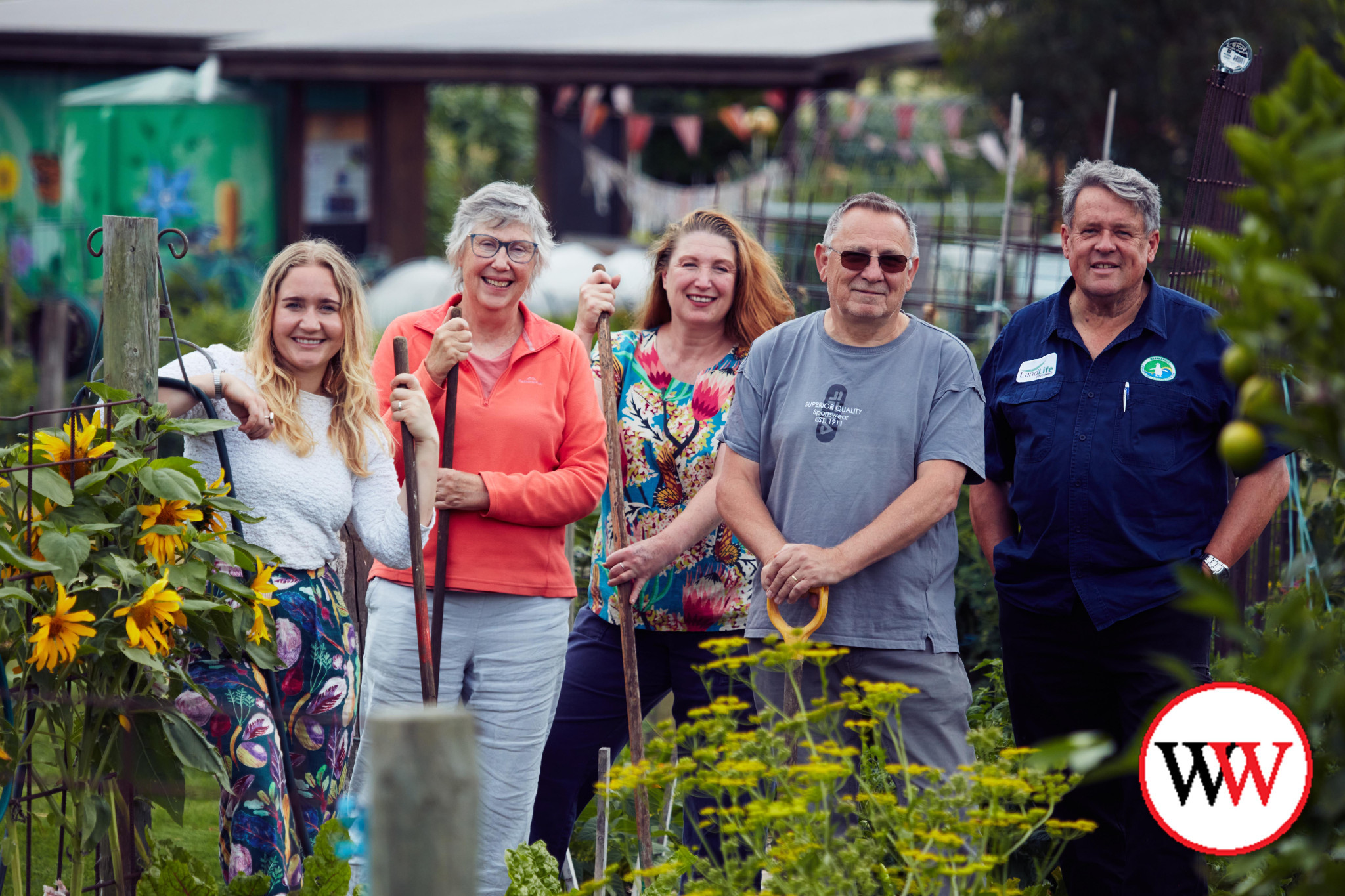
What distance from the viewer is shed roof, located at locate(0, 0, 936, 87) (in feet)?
48.3

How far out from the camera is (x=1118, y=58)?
1463cm

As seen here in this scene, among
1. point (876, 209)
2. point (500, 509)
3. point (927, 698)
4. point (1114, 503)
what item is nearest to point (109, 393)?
point (500, 509)

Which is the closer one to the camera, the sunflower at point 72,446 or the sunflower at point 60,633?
the sunflower at point 60,633

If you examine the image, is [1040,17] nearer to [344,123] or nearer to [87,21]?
[344,123]

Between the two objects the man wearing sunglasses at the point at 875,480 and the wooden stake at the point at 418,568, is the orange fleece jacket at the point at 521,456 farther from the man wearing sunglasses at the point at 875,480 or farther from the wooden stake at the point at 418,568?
the man wearing sunglasses at the point at 875,480

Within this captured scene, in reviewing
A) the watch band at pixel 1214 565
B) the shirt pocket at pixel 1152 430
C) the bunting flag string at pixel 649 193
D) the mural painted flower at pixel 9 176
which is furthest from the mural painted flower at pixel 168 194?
the watch band at pixel 1214 565

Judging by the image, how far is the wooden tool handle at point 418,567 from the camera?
302 cm

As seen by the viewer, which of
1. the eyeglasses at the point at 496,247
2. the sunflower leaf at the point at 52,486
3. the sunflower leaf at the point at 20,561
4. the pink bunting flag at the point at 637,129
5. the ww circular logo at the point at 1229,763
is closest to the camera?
the ww circular logo at the point at 1229,763

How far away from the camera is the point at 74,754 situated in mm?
2832

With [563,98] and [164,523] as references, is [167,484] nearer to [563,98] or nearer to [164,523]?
[164,523]

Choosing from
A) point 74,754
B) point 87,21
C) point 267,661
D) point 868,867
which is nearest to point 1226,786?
point 868,867

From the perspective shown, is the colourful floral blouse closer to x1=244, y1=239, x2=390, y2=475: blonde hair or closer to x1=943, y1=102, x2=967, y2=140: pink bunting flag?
x1=244, y1=239, x2=390, y2=475: blonde hair

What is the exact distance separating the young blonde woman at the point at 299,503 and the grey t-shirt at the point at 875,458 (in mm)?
809

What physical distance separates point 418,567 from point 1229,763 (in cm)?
171
